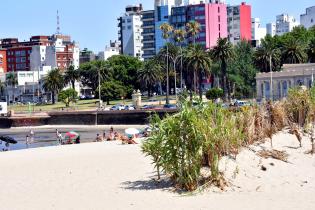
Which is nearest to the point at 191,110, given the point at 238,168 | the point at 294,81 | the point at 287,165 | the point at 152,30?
the point at 238,168

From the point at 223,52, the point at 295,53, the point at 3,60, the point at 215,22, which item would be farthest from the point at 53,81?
Result: the point at 3,60

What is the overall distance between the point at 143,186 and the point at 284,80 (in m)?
55.6

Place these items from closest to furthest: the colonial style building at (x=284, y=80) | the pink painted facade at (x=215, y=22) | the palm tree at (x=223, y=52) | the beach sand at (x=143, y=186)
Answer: the beach sand at (x=143, y=186)
the colonial style building at (x=284, y=80)
the palm tree at (x=223, y=52)
the pink painted facade at (x=215, y=22)

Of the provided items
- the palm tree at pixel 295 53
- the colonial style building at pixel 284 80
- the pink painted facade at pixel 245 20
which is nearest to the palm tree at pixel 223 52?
the palm tree at pixel 295 53

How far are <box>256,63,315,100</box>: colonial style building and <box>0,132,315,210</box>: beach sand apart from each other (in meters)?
43.9

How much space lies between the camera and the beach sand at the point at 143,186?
58.6 feet

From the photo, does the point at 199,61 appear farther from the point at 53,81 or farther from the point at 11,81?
the point at 11,81

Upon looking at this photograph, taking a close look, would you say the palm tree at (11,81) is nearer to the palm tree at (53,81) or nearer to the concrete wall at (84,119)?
the palm tree at (53,81)

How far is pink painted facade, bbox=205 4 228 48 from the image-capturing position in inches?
6166

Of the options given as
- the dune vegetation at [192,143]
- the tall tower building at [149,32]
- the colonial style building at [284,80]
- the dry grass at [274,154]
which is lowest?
the dry grass at [274,154]

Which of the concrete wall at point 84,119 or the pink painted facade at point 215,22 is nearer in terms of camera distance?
the concrete wall at point 84,119

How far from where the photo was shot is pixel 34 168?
2658 centimetres

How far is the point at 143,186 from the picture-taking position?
2052 centimetres

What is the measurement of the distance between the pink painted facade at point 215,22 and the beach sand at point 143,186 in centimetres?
13056
